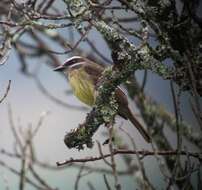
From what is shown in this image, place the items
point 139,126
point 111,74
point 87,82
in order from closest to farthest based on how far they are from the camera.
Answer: point 111,74
point 139,126
point 87,82

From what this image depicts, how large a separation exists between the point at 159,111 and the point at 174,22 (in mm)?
1714

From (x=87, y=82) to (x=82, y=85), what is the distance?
5 centimetres

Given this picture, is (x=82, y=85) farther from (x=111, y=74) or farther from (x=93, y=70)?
(x=111, y=74)

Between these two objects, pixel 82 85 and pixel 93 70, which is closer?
pixel 93 70

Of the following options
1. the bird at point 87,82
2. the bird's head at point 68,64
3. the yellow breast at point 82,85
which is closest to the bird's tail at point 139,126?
the bird at point 87,82

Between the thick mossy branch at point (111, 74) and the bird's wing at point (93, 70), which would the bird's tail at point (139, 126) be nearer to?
the bird's wing at point (93, 70)

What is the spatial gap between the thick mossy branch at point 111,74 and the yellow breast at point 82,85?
1.23ft

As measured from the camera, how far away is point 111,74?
1.60 meters

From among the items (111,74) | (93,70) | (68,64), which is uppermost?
(68,64)

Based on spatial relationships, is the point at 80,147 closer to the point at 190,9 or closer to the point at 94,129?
the point at 94,129

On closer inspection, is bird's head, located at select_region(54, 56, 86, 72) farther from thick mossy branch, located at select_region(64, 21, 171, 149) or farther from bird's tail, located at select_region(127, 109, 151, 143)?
thick mossy branch, located at select_region(64, 21, 171, 149)

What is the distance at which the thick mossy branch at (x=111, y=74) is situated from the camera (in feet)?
5.11

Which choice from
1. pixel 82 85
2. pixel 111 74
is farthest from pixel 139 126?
pixel 111 74

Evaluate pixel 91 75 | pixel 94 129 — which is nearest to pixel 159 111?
pixel 91 75
